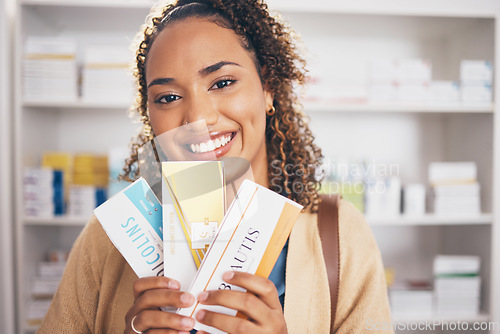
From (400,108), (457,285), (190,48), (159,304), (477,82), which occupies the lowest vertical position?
(457,285)

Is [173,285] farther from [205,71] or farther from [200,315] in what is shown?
[205,71]

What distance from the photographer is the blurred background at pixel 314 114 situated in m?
1.70

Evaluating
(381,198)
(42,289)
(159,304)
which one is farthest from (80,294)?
(381,198)

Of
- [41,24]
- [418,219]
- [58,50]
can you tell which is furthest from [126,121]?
[418,219]

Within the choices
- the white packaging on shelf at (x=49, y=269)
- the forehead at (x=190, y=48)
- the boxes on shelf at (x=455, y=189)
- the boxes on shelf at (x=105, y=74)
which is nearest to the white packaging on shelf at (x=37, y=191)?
the white packaging on shelf at (x=49, y=269)

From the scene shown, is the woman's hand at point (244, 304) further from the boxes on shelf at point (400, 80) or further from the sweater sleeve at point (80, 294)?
the boxes on shelf at point (400, 80)

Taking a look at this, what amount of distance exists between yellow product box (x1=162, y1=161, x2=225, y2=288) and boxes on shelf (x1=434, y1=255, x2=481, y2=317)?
1672 millimetres

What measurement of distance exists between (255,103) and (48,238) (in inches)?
66.2

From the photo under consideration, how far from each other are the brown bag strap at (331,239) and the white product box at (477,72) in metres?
1.30

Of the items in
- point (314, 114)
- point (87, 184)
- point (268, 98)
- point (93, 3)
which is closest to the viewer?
point (268, 98)

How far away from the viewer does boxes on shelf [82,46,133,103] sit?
1749mm

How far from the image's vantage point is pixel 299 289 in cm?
78

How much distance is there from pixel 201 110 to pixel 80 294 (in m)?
0.50

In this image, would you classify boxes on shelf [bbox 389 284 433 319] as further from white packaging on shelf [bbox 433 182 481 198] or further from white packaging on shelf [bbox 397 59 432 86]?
white packaging on shelf [bbox 397 59 432 86]
